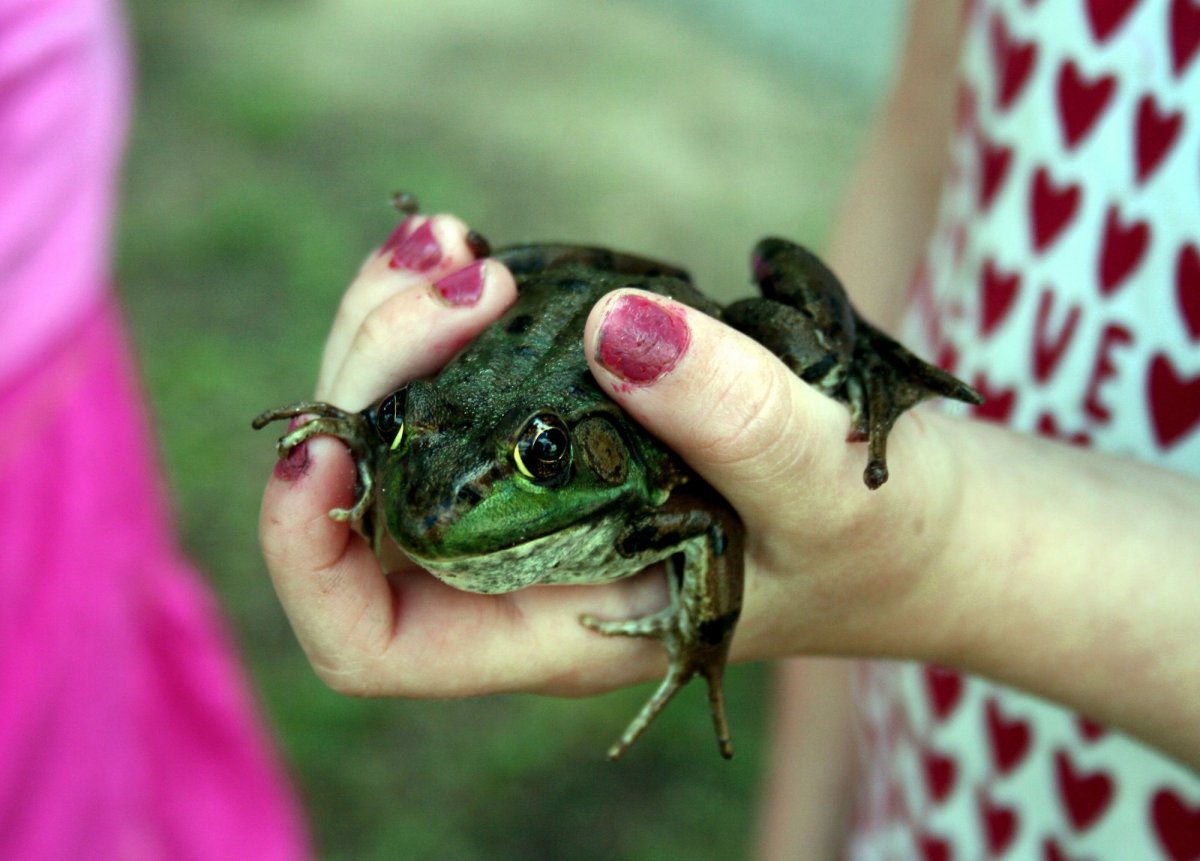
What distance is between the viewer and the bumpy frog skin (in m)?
1.22

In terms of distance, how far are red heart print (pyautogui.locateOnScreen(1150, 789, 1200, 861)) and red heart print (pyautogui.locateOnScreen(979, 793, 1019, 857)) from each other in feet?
0.79

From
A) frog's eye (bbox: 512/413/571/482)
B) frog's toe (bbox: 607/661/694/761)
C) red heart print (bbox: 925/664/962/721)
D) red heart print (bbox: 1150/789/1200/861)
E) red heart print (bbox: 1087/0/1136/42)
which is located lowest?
red heart print (bbox: 925/664/962/721)

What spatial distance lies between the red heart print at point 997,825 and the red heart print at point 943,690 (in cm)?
14

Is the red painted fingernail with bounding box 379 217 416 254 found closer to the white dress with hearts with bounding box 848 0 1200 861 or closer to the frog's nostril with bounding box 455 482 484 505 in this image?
the frog's nostril with bounding box 455 482 484 505

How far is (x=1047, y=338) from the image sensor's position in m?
1.69

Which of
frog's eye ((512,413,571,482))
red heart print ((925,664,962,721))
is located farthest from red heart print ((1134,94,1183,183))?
frog's eye ((512,413,571,482))

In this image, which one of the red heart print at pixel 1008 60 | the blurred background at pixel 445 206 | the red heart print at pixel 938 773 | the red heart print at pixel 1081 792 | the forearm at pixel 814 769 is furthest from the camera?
the blurred background at pixel 445 206

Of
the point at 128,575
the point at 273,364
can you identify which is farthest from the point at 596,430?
the point at 273,364

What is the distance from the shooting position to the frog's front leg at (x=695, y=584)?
4.20ft

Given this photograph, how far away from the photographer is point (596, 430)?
130cm

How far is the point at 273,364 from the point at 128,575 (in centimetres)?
229

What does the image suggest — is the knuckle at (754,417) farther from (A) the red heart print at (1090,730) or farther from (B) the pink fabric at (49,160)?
(B) the pink fabric at (49,160)

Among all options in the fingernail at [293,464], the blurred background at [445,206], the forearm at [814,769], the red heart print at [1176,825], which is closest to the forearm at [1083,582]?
the red heart print at [1176,825]

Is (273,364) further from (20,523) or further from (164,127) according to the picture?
(20,523)
